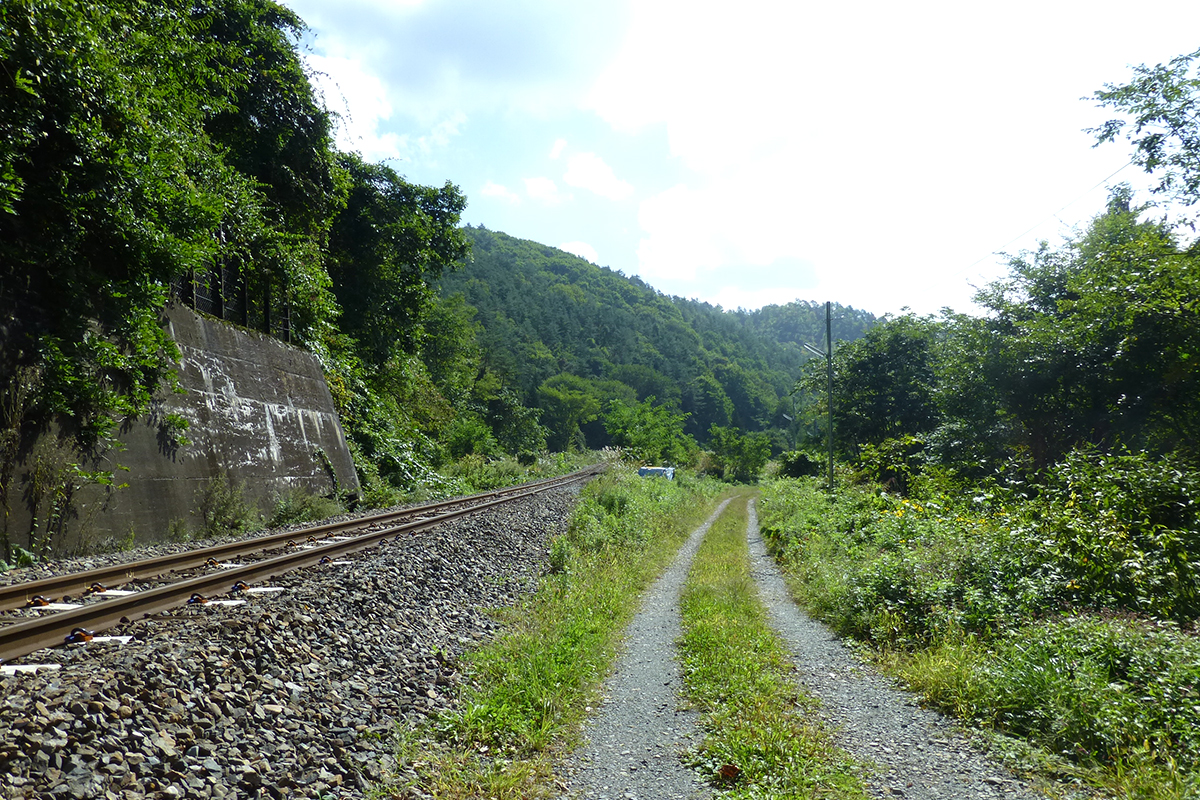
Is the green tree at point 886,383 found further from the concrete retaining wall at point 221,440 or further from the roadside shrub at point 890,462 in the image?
the concrete retaining wall at point 221,440

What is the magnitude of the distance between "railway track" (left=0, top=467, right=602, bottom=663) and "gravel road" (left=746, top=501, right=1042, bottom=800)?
5.93 m

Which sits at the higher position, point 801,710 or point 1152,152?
point 1152,152

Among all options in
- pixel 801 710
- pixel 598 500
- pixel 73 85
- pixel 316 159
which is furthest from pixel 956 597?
pixel 316 159

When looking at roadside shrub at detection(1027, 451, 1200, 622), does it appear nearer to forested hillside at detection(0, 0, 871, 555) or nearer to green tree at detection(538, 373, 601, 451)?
forested hillside at detection(0, 0, 871, 555)

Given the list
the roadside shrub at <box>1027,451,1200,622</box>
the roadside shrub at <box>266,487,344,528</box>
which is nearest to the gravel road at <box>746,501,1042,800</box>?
the roadside shrub at <box>1027,451,1200,622</box>

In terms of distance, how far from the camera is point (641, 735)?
5.45 meters

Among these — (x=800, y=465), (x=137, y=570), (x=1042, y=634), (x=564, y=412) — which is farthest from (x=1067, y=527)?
(x=564, y=412)

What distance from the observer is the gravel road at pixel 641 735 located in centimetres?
454

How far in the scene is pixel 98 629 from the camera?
15.7 feet

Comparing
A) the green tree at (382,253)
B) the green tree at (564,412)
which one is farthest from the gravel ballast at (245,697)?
the green tree at (564,412)

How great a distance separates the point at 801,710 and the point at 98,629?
19.5 ft

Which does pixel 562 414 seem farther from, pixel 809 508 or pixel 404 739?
pixel 404 739

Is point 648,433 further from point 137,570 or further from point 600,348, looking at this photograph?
point 600,348

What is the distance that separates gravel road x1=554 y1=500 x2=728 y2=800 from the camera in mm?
4535
